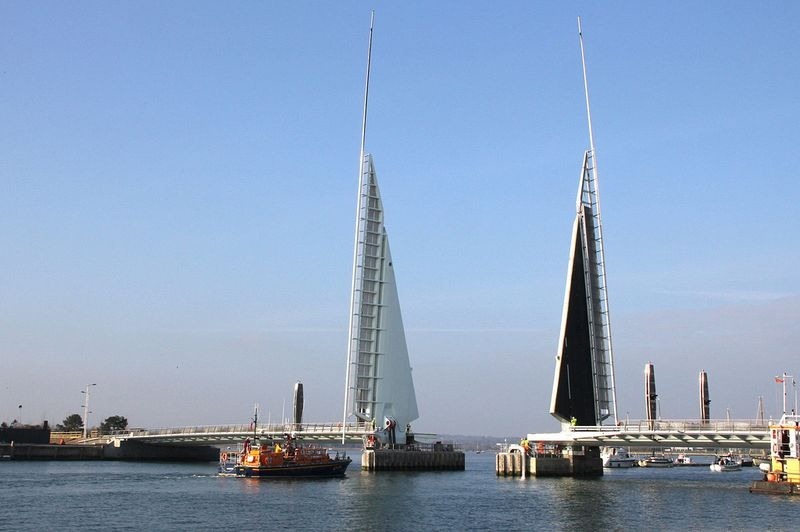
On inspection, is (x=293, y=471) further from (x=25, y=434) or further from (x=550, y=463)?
(x=25, y=434)

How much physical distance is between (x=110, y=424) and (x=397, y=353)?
77.8m

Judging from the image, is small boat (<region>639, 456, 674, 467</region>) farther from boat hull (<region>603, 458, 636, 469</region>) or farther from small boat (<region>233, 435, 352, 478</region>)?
small boat (<region>233, 435, 352, 478</region>)

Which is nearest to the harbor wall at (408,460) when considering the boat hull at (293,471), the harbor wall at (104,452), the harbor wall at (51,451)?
the boat hull at (293,471)

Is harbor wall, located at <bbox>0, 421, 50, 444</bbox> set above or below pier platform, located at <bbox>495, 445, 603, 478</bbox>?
above

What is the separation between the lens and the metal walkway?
64.8m

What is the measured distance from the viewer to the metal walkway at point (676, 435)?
6481cm

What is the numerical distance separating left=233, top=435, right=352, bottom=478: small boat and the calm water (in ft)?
4.55

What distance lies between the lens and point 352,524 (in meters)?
44.2

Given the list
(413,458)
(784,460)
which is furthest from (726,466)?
(784,460)

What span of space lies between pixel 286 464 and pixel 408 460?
17881 millimetres

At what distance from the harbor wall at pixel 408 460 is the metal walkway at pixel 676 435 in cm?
1641

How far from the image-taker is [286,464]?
72688 mm

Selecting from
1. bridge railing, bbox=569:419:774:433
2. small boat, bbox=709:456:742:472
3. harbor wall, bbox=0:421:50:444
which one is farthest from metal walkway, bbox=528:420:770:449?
harbor wall, bbox=0:421:50:444

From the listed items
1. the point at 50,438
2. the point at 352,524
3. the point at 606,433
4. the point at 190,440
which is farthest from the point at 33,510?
the point at 50,438
